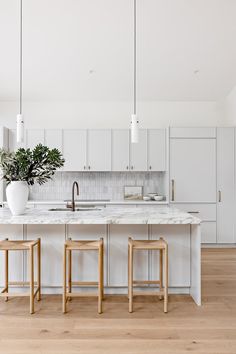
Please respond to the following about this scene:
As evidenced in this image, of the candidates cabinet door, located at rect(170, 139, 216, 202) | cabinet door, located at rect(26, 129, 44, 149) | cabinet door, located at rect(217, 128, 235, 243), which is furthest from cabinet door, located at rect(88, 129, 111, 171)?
cabinet door, located at rect(217, 128, 235, 243)

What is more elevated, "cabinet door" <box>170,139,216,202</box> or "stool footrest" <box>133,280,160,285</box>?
"cabinet door" <box>170,139,216,202</box>

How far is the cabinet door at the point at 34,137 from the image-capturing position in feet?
19.9

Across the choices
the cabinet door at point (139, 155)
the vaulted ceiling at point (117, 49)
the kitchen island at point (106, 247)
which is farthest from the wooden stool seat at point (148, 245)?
the cabinet door at point (139, 155)

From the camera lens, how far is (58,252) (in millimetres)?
3402

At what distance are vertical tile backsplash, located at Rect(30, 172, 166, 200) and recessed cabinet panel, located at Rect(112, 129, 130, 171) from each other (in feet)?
1.35

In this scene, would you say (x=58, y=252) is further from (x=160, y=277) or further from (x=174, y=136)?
(x=174, y=136)

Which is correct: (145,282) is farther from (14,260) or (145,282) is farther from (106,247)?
(14,260)

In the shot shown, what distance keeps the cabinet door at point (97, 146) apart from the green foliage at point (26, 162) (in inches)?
101

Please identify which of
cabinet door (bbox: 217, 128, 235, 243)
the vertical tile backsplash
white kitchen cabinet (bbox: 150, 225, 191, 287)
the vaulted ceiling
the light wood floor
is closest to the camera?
the light wood floor

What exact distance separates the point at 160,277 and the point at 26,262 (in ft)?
4.53

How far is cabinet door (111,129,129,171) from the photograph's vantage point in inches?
240

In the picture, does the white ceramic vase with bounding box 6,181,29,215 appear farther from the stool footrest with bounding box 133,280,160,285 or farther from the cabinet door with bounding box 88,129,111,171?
the cabinet door with bounding box 88,129,111,171

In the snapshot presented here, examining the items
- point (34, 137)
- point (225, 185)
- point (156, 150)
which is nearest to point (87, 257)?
point (156, 150)

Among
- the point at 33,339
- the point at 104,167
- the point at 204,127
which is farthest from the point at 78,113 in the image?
the point at 33,339
